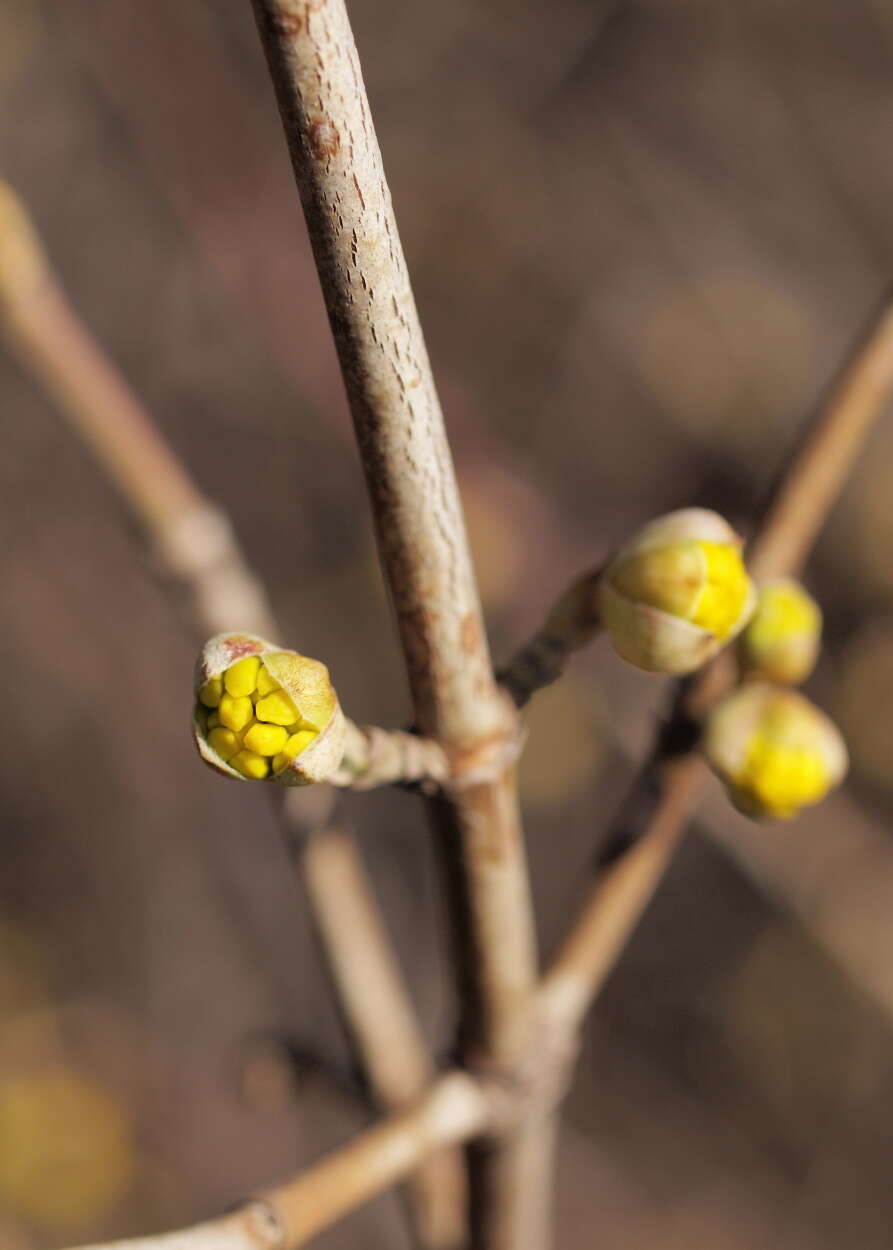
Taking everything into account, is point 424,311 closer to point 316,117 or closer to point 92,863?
point 92,863

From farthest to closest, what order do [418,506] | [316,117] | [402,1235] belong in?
[402,1235] < [418,506] < [316,117]

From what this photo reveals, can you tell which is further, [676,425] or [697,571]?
[676,425]

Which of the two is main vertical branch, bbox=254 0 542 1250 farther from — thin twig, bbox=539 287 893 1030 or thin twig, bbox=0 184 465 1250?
thin twig, bbox=0 184 465 1250

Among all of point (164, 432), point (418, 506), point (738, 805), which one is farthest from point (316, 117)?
point (164, 432)

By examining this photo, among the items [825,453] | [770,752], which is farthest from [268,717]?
[825,453]

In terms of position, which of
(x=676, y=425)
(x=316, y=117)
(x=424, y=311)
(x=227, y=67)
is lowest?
(x=676, y=425)

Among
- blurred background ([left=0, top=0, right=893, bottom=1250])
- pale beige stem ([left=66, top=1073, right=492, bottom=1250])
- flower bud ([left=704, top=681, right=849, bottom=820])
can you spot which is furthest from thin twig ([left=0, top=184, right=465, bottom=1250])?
blurred background ([left=0, top=0, right=893, bottom=1250])
